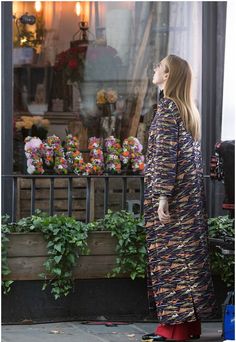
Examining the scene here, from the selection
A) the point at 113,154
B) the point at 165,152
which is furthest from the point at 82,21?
the point at 165,152

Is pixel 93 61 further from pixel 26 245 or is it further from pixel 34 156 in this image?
pixel 26 245

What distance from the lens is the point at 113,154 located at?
22.0ft

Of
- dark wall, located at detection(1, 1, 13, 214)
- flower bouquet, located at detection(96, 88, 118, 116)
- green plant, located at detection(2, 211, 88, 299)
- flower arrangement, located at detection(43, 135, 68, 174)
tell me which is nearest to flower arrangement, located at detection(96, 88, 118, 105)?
flower bouquet, located at detection(96, 88, 118, 116)

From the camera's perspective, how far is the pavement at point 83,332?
18.1ft

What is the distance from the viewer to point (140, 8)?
7230mm

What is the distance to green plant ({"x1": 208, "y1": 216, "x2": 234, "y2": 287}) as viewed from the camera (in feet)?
19.6

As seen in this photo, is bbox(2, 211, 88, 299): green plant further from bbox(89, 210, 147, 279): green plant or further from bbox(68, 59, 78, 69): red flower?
bbox(68, 59, 78, 69): red flower

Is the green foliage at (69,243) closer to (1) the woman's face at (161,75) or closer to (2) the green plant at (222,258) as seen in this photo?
(2) the green plant at (222,258)

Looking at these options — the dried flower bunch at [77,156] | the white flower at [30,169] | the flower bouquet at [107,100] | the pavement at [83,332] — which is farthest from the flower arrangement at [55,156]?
the pavement at [83,332]

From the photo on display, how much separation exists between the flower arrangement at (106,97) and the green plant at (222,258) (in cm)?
174

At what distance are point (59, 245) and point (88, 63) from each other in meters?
2.24

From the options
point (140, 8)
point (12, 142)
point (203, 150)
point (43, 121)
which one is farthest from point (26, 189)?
point (140, 8)

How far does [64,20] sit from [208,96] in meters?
1.53

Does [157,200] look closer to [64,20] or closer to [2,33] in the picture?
[2,33]
